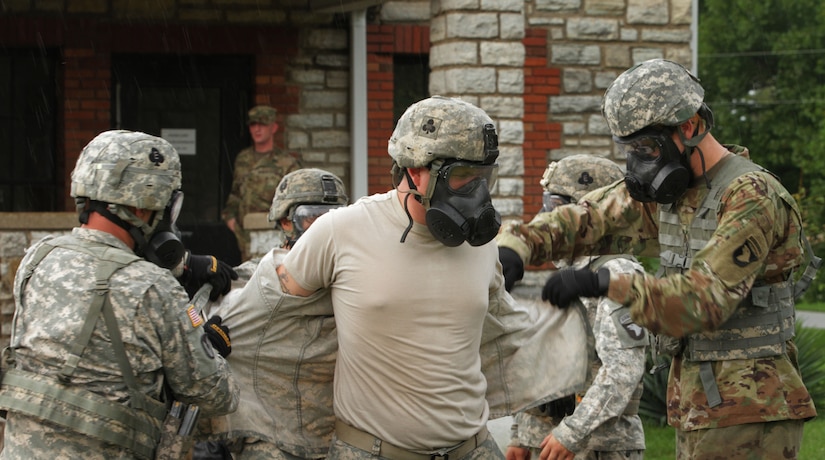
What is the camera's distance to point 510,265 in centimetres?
412

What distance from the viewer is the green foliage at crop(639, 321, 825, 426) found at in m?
9.37

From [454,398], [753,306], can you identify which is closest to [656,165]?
[753,306]

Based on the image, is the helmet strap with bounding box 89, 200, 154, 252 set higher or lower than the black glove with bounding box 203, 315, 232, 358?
higher

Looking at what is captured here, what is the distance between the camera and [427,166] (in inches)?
148

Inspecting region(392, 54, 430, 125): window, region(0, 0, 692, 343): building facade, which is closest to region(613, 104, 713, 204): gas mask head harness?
region(0, 0, 692, 343): building facade

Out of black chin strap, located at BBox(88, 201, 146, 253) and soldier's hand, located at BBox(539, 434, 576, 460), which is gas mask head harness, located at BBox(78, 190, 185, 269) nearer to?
black chin strap, located at BBox(88, 201, 146, 253)

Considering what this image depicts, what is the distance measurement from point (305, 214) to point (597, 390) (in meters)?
1.72

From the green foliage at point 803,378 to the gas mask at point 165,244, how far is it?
19.3ft

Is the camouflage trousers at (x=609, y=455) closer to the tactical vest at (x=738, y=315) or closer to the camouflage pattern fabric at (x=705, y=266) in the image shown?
the camouflage pattern fabric at (x=705, y=266)

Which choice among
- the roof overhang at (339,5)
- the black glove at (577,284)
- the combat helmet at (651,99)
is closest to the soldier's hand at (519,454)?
the black glove at (577,284)

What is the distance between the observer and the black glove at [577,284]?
3.75 meters

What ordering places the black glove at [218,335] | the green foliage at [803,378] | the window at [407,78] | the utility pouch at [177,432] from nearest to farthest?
the utility pouch at [177,432] < the black glove at [218,335] < the green foliage at [803,378] < the window at [407,78]

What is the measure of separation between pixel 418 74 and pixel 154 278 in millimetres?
7979

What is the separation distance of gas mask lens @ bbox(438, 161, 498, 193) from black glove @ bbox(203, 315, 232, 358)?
3.32 ft
